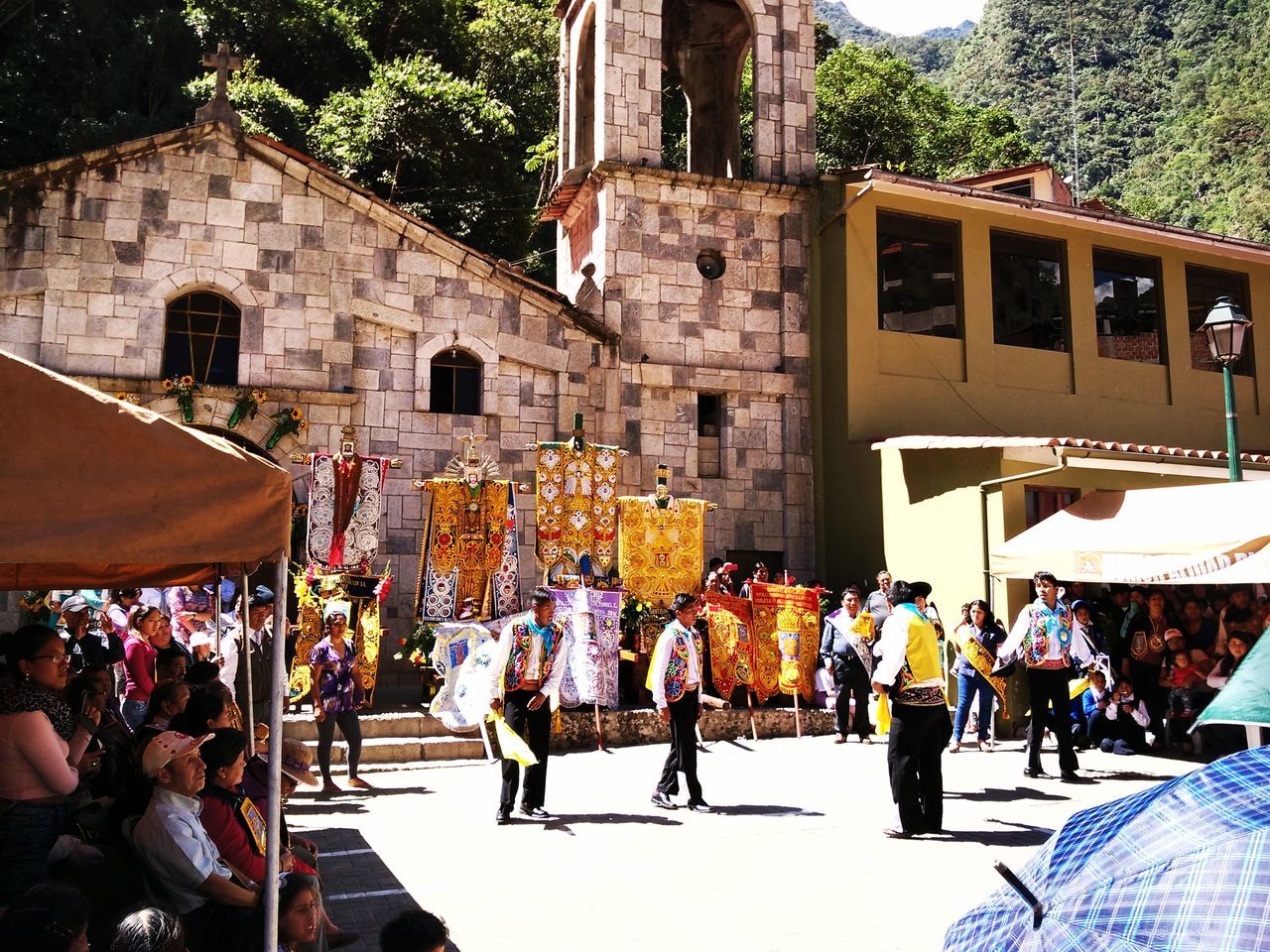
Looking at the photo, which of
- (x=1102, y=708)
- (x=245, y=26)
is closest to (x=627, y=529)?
(x=1102, y=708)

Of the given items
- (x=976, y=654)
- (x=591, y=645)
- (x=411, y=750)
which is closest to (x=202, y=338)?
(x=411, y=750)

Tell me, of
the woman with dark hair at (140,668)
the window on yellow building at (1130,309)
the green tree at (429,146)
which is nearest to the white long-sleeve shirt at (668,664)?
the woman with dark hair at (140,668)

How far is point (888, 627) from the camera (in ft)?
29.9

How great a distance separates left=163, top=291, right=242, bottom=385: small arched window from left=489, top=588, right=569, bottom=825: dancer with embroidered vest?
28.1ft

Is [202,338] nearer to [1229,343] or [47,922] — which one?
[1229,343]

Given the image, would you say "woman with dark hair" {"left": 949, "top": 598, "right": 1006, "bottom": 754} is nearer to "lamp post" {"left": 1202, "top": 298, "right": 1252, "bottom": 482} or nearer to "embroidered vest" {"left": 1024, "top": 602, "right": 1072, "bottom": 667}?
"embroidered vest" {"left": 1024, "top": 602, "right": 1072, "bottom": 667}

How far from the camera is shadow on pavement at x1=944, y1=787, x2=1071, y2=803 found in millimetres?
10375

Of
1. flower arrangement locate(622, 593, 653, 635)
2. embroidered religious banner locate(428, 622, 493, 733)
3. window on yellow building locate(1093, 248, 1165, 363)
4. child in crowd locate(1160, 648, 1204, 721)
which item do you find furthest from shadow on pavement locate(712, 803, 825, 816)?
window on yellow building locate(1093, 248, 1165, 363)

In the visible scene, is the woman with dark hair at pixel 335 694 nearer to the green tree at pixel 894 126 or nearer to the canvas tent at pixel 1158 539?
the canvas tent at pixel 1158 539

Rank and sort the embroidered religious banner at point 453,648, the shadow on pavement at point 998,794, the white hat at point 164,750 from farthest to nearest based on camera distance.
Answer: the embroidered religious banner at point 453,648
the shadow on pavement at point 998,794
the white hat at point 164,750

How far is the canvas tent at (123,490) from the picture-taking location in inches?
165

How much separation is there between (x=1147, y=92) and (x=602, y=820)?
63.8 m

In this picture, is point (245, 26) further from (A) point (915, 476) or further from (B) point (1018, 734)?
(B) point (1018, 734)

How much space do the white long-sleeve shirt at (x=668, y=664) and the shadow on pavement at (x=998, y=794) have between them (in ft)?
8.74
